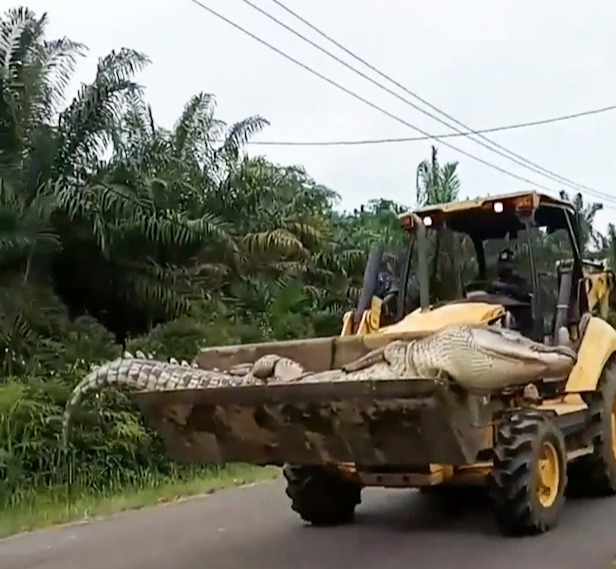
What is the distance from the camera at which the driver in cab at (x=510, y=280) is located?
9.16 m

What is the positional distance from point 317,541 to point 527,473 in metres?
1.73

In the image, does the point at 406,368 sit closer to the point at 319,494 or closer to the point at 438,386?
the point at 438,386

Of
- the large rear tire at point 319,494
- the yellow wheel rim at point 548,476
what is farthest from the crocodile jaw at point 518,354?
the large rear tire at point 319,494

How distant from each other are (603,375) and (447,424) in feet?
11.4

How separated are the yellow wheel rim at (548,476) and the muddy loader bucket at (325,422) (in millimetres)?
1031

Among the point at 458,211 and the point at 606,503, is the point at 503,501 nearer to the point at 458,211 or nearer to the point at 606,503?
the point at 606,503

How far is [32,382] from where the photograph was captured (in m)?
12.3

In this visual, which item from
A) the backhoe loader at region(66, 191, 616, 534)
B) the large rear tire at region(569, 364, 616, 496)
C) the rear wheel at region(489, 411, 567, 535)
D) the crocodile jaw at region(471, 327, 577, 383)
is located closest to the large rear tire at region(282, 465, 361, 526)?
the backhoe loader at region(66, 191, 616, 534)

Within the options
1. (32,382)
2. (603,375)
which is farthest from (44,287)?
(603,375)

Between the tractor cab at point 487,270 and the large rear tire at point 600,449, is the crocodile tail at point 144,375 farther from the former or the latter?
the large rear tire at point 600,449

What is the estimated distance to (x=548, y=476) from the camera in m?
8.23

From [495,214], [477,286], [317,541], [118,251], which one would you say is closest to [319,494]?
[317,541]

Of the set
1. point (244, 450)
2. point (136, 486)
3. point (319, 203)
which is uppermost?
point (319, 203)

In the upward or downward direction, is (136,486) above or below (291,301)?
below
